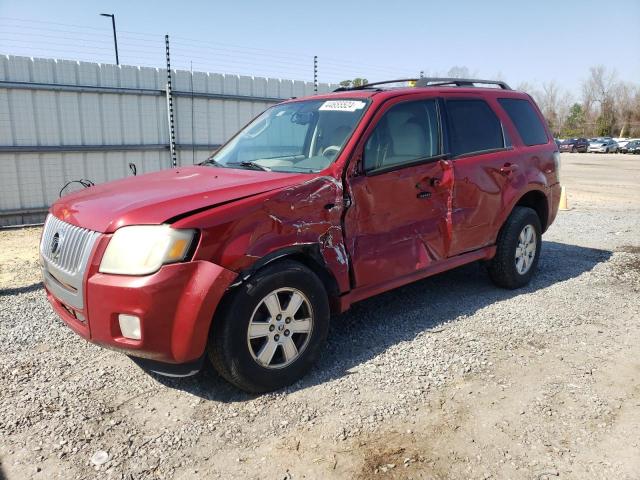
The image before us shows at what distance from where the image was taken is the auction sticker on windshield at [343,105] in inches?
157

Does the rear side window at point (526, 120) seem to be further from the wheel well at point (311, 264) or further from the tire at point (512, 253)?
the wheel well at point (311, 264)

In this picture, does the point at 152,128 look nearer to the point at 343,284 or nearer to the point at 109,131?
the point at 109,131

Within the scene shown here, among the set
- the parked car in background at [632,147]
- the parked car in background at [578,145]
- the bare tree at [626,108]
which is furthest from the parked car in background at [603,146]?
the bare tree at [626,108]

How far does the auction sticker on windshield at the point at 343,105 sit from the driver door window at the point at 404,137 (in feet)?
A: 0.73

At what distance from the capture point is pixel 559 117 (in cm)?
9094

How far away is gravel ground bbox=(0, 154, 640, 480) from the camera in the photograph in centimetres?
259

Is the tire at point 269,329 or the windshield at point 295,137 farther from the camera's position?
the windshield at point 295,137

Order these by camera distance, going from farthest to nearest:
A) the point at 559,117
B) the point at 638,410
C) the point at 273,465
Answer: the point at 559,117 → the point at 638,410 → the point at 273,465

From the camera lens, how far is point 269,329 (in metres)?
3.19

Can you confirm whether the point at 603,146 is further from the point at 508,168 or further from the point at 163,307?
the point at 163,307

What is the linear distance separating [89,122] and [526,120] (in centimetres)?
702

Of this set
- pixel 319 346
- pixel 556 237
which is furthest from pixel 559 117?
pixel 319 346

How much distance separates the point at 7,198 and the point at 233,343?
7117 millimetres

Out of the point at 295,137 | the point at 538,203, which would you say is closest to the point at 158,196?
the point at 295,137
